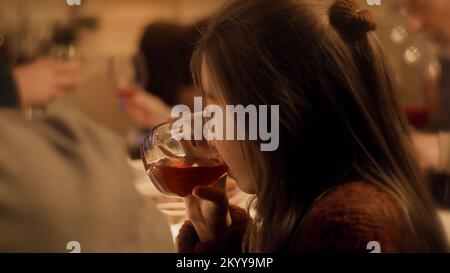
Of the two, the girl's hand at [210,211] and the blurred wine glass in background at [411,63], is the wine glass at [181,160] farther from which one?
the blurred wine glass in background at [411,63]

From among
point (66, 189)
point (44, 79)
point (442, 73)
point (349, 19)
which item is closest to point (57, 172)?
point (66, 189)

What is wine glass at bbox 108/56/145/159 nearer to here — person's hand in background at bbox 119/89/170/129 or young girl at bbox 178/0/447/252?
person's hand in background at bbox 119/89/170/129

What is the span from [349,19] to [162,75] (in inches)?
14.1

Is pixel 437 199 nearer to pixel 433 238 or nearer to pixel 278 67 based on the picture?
pixel 433 238

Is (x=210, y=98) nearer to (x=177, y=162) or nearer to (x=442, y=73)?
(x=177, y=162)

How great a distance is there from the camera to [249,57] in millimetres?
1007

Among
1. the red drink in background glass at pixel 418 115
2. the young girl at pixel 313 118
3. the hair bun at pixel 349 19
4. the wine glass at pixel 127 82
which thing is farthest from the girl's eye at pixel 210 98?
the red drink in background glass at pixel 418 115

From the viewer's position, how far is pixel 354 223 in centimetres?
89

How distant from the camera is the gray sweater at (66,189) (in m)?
1.11

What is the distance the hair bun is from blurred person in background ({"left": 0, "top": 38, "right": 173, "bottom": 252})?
44cm

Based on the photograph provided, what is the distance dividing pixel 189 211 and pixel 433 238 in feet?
1.44

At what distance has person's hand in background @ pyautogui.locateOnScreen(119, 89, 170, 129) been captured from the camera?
1113 mm
